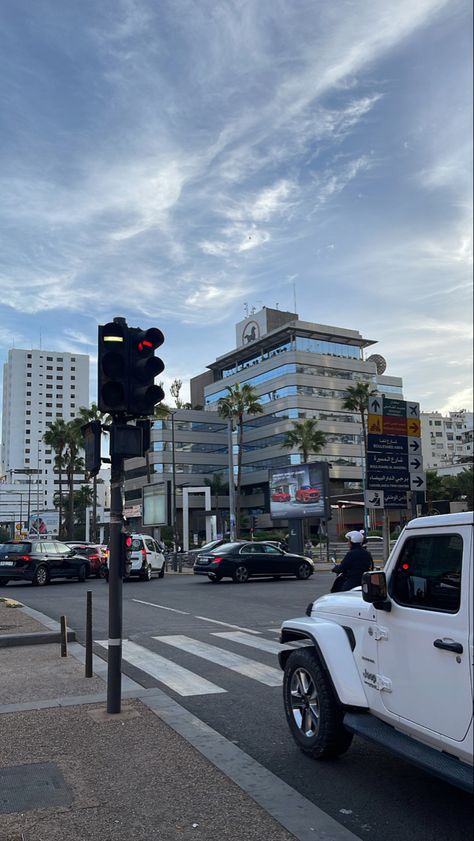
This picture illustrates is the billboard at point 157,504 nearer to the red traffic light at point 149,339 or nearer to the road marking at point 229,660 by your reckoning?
the road marking at point 229,660

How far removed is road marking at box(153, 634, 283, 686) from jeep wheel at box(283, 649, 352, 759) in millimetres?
2394

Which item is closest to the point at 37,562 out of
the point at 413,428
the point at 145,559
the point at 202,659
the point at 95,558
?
the point at 145,559

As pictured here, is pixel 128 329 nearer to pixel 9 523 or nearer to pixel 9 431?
pixel 9 523

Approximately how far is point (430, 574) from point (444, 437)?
150392 mm

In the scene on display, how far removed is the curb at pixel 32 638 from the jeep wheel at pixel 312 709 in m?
5.75

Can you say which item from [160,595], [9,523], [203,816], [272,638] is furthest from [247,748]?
[9,523]

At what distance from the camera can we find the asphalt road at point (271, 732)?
4.05 meters

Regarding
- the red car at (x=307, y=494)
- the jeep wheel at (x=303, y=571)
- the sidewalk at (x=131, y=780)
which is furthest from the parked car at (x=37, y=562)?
the sidewalk at (x=131, y=780)

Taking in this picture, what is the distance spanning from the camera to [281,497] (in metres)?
39.9

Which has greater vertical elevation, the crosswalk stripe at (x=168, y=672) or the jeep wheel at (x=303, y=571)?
the crosswalk stripe at (x=168, y=672)

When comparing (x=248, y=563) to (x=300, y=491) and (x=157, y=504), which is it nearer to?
(x=300, y=491)

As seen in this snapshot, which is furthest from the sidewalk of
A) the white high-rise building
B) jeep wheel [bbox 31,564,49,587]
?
the white high-rise building

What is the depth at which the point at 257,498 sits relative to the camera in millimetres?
→ 90812

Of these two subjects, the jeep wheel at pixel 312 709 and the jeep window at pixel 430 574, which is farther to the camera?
the jeep wheel at pixel 312 709
